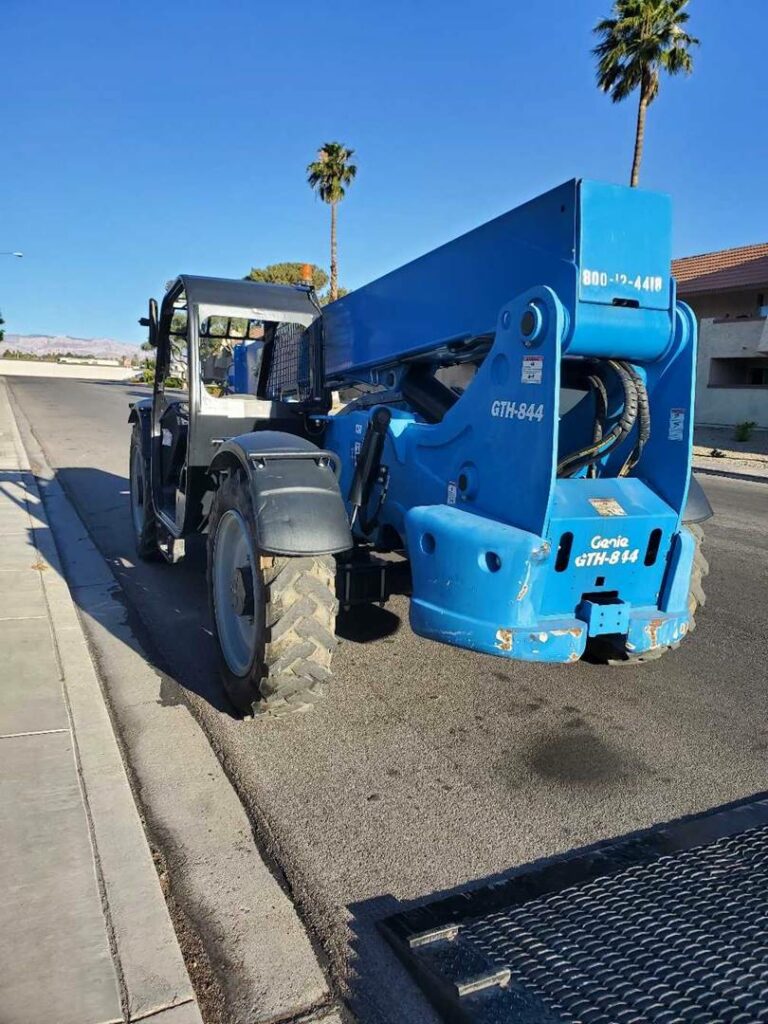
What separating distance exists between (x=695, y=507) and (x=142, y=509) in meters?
4.94

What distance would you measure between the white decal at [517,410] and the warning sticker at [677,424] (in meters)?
0.86

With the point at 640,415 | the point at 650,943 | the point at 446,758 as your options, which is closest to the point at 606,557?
the point at 640,415

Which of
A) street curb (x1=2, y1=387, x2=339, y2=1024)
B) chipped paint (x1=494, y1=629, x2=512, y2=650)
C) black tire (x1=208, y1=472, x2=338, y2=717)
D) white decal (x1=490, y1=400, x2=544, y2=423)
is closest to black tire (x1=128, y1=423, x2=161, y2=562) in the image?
street curb (x1=2, y1=387, x2=339, y2=1024)

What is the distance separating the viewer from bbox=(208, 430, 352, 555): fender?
3598 mm

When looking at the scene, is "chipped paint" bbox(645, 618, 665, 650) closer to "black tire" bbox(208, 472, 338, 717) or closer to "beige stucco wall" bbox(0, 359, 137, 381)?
"black tire" bbox(208, 472, 338, 717)

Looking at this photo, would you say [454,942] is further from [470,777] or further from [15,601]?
[15,601]

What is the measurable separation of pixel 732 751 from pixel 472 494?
1.85 metres

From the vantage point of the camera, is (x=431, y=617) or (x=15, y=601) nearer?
(x=431, y=617)

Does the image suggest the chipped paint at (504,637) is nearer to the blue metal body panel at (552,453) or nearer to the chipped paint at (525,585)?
the blue metal body panel at (552,453)

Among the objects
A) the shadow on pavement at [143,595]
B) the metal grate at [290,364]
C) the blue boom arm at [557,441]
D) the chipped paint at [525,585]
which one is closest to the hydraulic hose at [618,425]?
the blue boom arm at [557,441]

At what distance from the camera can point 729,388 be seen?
82.6ft

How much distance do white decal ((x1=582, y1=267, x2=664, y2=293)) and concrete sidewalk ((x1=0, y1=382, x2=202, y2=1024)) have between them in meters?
2.93

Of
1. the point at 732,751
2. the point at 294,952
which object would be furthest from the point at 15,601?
the point at 732,751

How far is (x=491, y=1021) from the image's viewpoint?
6.79 ft
